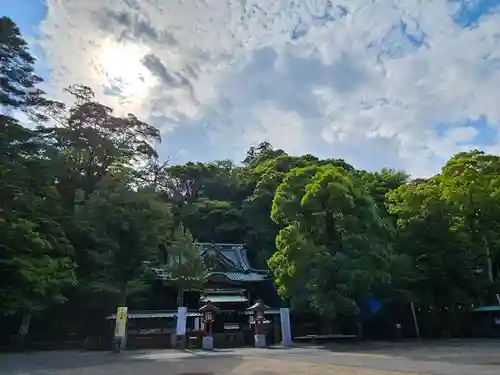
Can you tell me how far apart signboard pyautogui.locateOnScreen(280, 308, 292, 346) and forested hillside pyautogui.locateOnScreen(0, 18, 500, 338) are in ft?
3.13

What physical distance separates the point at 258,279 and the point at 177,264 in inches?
290

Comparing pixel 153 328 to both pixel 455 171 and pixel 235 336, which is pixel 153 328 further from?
pixel 455 171

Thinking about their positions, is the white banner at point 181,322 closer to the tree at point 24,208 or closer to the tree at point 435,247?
the tree at point 24,208

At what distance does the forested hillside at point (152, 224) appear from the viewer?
70.8 feet

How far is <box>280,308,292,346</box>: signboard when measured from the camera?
2408 cm

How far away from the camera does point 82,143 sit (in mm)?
27906

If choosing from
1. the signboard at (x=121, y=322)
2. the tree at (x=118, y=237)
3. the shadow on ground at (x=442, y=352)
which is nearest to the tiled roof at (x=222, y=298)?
→ the tree at (x=118, y=237)

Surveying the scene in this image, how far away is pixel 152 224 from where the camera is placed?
Result: 26.8 meters

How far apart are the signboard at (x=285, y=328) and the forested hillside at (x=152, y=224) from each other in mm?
954

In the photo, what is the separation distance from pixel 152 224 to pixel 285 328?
908 cm

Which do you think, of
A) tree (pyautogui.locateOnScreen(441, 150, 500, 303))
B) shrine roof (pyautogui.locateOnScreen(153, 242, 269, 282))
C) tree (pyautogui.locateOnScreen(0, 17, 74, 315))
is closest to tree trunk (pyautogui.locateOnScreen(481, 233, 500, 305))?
tree (pyautogui.locateOnScreen(441, 150, 500, 303))

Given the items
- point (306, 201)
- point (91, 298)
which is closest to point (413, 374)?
point (306, 201)

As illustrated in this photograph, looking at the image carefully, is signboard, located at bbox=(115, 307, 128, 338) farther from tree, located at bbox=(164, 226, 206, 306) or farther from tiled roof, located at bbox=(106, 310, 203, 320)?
tree, located at bbox=(164, 226, 206, 306)

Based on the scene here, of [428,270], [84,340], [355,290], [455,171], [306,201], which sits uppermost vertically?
[455,171]
